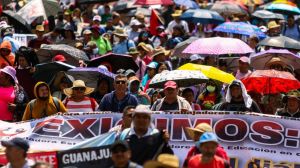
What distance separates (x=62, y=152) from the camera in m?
13.7

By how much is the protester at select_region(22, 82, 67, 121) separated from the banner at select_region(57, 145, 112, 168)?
2.93 metres

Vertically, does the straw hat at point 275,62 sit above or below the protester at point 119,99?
below

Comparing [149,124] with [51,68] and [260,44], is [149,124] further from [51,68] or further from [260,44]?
[260,44]

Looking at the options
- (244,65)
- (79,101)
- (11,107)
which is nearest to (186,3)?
(244,65)

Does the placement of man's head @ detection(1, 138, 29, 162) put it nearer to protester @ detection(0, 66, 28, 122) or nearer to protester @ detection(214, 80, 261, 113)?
protester @ detection(214, 80, 261, 113)

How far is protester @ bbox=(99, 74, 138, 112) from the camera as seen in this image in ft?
53.4

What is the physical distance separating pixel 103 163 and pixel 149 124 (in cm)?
68

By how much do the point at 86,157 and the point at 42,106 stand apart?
309cm

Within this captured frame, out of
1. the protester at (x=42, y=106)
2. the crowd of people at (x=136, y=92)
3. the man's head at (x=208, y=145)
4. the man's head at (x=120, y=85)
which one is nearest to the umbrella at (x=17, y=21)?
the crowd of people at (x=136, y=92)

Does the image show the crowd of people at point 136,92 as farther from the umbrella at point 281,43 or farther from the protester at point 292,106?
the umbrella at point 281,43

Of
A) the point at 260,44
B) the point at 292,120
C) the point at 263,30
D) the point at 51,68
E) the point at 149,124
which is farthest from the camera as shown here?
the point at 263,30

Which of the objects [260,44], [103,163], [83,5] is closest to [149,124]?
[103,163]

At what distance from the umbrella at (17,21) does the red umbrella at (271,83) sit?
9.23m

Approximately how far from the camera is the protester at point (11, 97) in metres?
17.6
